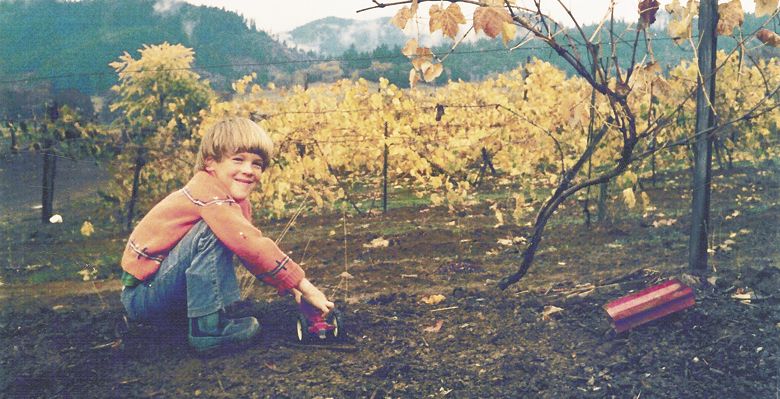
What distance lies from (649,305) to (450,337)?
3.09ft

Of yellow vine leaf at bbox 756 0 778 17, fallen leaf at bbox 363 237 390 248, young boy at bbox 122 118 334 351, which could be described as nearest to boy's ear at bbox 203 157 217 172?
young boy at bbox 122 118 334 351

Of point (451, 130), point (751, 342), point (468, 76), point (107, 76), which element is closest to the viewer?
point (751, 342)

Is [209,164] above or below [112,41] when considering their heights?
below

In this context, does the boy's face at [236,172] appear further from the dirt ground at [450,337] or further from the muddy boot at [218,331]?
the dirt ground at [450,337]

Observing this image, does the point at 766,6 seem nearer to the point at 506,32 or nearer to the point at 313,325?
the point at 506,32

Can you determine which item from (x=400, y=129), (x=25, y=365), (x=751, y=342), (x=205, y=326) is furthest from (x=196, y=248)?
(x=400, y=129)

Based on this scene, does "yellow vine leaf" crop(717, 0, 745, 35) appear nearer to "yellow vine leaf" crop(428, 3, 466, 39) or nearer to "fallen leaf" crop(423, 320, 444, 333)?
"yellow vine leaf" crop(428, 3, 466, 39)

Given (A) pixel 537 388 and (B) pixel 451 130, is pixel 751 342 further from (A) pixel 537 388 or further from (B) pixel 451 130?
(B) pixel 451 130

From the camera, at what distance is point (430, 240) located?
4.72 meters

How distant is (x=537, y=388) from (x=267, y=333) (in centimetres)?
134

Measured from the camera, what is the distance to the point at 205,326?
2836mm

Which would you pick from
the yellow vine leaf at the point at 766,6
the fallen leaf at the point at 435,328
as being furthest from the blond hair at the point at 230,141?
the yellow vine leaf at the point at 766,6

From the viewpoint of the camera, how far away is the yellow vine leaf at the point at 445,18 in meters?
2.28

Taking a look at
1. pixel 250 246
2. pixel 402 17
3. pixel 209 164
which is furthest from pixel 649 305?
pixel 209 164
